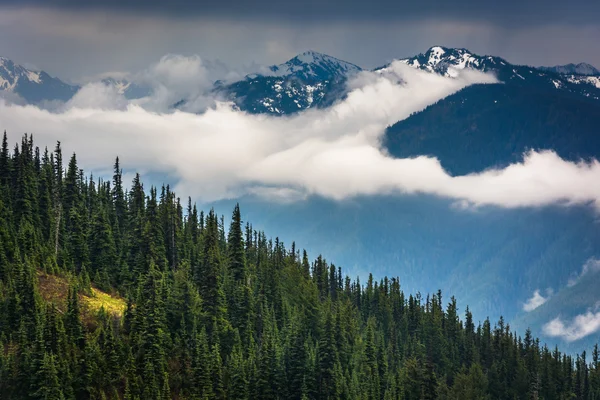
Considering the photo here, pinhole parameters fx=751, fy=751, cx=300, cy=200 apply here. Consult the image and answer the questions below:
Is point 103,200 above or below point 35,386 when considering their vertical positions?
above

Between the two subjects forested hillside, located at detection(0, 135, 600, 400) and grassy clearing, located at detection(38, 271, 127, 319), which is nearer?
forested hillside, located at detection(0, 135, 600, 400)

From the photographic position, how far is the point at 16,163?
6934 inches

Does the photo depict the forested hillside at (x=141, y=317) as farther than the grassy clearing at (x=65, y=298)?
No

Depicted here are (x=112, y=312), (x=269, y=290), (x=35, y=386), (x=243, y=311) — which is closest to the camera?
(x=35, y=386)

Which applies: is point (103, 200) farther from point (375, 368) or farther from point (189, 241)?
point (375, 368)

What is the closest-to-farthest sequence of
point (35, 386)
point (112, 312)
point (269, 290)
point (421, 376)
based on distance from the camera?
point (35, 386), point (112, 312), point (421, 376), point (269, 290)

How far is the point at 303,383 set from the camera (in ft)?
481

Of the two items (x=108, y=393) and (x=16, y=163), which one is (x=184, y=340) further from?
(x=16, y=163)

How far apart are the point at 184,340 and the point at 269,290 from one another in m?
48.3

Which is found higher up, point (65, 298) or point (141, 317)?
point (65, 298)

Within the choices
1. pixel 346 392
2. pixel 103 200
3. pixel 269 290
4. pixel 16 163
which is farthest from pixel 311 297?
pixel 16 163

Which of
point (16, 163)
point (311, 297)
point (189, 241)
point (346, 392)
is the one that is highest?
point (16, 163)

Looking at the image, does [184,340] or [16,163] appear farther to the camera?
[16,163]

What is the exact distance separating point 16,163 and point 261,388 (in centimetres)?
8111
